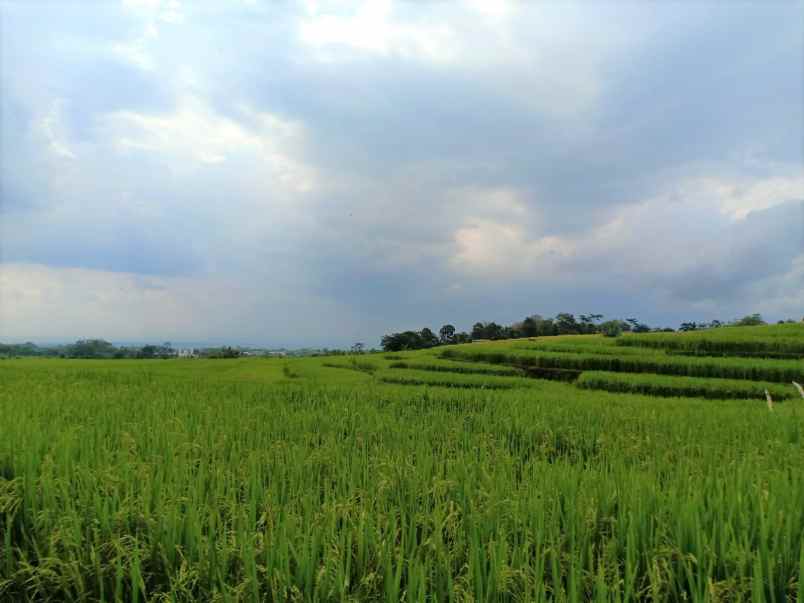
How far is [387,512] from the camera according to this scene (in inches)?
120

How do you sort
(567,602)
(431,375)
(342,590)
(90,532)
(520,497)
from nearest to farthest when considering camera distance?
(342,590) < (567,602) < (90,532) < (520,497) < (431,375)

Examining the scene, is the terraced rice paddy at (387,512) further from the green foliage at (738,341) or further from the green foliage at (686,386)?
the green foliage at (738,341)

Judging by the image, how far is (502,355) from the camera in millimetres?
24984

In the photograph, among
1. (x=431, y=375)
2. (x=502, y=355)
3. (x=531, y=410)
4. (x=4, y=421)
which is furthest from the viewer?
(x=502, y=355)

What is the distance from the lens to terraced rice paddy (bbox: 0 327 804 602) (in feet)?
7.20

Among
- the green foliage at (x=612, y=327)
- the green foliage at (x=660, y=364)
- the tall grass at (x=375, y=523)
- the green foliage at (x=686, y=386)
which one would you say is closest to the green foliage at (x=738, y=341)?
the green foliage at (x=660, y=364)

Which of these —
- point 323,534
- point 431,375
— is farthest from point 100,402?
point 431,375

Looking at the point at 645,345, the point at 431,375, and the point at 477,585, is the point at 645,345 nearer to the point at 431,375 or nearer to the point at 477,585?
the point at 431,375

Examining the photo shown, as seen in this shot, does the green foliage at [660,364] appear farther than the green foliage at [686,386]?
Yes

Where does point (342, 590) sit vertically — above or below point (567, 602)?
above

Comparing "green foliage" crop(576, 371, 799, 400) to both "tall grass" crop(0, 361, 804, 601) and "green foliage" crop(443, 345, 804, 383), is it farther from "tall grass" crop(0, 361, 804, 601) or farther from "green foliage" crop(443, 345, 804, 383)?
"tall grass" crop(0, 361, 804, 601)

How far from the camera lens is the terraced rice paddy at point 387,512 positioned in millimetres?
2195

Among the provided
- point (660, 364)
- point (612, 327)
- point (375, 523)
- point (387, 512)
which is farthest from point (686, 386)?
point (612, 327)

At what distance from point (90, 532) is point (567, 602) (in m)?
2.86
